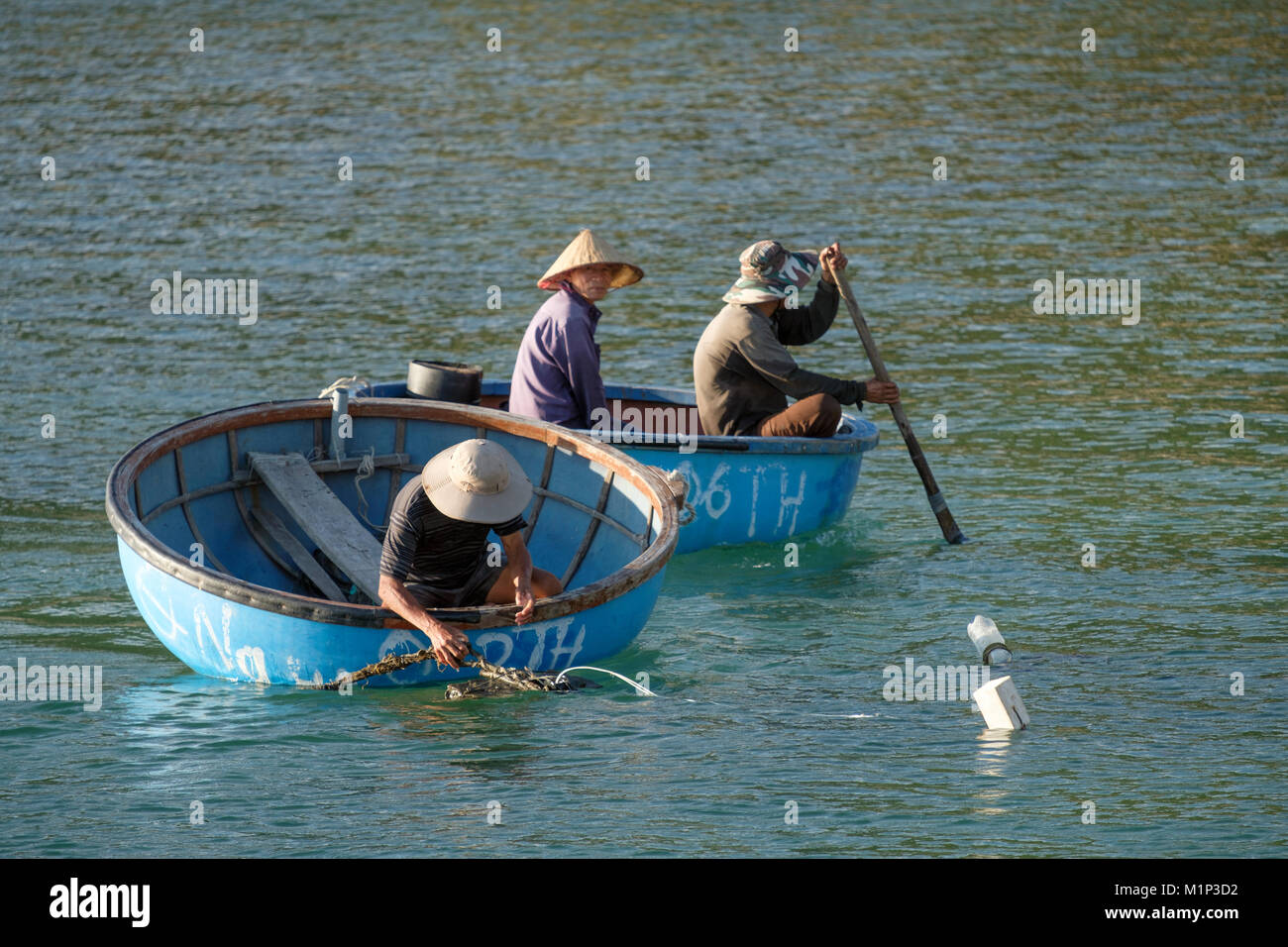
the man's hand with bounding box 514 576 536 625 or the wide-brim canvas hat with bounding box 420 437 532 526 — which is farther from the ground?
the wide-brim canvas hat with bounding box 420 437 532 526

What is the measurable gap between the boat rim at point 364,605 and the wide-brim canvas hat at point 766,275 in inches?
66.0

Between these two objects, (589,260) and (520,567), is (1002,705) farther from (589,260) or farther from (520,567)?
(589,260)

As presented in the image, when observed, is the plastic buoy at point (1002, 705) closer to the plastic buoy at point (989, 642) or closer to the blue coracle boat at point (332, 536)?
the plastic buoy at point (989, 642)

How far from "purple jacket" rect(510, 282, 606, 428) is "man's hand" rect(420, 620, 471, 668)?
2.74m

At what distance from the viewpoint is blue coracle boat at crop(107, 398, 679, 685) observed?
8.61 meters

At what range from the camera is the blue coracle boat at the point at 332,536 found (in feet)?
28.2

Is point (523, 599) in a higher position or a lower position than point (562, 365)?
lower

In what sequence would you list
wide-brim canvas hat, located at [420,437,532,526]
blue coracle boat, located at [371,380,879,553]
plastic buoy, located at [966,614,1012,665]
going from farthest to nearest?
blue coracle boat, located at [371,380,879,553]
plastic buoy, located at [966,614,1012,665]
wide-brim canvas hat, located at [420,437,532,526]

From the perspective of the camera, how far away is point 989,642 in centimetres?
947

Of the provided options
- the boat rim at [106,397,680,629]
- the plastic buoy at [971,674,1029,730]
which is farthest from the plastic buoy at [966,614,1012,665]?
the boat rim at [106,397,680,629]

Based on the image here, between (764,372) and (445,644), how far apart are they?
3637mm

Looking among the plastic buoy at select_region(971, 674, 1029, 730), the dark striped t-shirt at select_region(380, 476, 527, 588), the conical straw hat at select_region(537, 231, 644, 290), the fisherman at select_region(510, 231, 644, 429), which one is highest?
the conical straw hat at select_region(537, 231, 644, 290)

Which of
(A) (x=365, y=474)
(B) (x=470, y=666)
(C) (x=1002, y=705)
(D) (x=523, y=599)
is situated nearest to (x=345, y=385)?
(A) (x=365, y=474)

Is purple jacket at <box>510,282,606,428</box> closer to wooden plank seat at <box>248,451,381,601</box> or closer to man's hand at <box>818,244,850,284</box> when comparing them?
wooden plank seat at <box>248,451,381,601</box>
